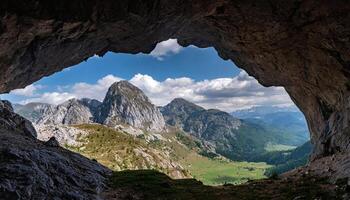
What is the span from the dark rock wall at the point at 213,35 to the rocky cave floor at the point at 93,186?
12330 millimetres

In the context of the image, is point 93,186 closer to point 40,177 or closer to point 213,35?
point 40,177

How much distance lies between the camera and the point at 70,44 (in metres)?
50.5

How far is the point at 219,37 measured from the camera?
68250mm

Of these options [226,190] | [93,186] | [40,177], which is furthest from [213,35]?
[40,177]

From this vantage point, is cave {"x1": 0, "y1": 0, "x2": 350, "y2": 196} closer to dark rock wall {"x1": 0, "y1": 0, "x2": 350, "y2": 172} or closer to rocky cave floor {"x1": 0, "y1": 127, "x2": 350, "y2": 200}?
dark rock wall {"x1": 0, "y1": 0, "x2": 350, "y2": 172}

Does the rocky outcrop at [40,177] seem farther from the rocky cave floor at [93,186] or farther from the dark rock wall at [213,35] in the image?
the dark rock wall at [213,35]

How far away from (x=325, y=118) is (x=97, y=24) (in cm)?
4145

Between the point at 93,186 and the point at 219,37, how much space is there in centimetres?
3889

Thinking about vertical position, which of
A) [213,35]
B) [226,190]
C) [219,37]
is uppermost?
[213,35]

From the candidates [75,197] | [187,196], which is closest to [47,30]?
[75,197]

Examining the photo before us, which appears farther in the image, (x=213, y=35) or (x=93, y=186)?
(x=213, y=35)

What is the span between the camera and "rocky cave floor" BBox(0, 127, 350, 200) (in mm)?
30703

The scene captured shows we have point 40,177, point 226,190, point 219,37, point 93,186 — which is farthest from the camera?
point 219,37

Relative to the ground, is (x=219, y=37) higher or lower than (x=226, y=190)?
higher
